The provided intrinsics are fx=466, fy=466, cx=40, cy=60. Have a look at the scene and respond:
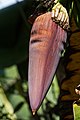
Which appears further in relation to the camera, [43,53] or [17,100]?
[17,100]

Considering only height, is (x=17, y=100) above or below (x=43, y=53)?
below

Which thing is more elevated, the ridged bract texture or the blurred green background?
the ridged bract texture

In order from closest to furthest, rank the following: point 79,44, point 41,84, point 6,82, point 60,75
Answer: point 41,84, point 79,44, point 60,75, point 6,82

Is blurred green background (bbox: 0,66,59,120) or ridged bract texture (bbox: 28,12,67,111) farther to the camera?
blurred green background (bbox: 0,66,59,120)

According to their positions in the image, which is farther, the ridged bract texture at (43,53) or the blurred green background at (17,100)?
the blurred green background at (17,100)

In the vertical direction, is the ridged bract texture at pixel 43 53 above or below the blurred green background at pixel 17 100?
above

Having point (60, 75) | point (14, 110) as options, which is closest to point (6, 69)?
point (14, 110)

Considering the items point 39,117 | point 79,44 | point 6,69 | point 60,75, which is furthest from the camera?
point 6,69

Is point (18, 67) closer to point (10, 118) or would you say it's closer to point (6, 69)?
point (6, 69)
